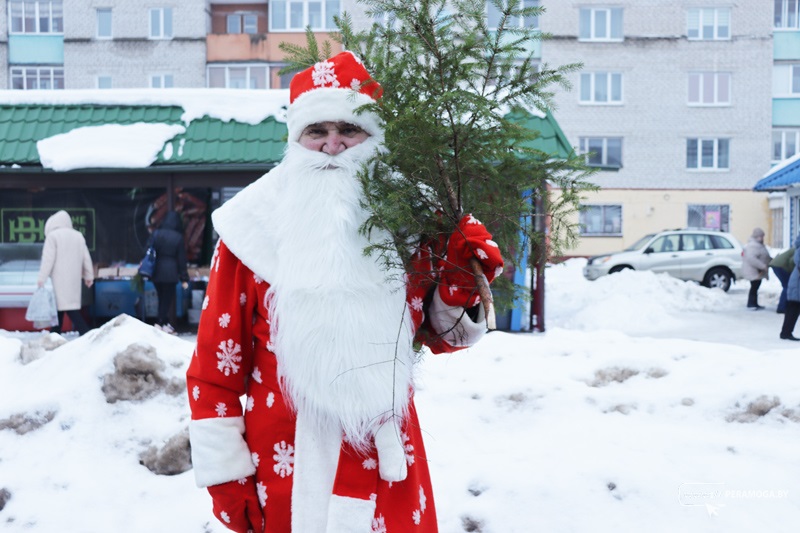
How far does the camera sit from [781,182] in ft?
48.0

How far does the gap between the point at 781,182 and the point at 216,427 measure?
49.7 ft

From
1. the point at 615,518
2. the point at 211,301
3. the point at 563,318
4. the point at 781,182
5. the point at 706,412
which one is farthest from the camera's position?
the point at 781,182

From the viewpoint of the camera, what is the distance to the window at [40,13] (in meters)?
32.4

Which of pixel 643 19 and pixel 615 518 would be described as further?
pixel 643 19

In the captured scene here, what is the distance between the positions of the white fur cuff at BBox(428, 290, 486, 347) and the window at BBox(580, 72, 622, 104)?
30.8 m

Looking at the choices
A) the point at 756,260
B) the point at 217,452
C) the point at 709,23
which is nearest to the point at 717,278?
the point at 756,260

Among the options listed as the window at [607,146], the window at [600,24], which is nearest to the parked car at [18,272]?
the window at [607,146]

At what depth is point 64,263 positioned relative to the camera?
30.3ft

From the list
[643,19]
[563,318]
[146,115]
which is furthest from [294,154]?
[643,19]

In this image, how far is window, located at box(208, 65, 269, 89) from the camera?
30984 mm

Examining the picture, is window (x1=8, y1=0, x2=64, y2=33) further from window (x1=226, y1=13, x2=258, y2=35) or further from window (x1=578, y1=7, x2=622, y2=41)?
window (x1=578, y1=7, x2=622, y2=41)

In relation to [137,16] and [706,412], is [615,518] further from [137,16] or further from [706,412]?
[137,16]

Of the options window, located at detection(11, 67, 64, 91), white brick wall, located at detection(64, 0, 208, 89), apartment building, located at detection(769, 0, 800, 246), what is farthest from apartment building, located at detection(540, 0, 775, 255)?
window, located at detection(11, 67, 64, 91)

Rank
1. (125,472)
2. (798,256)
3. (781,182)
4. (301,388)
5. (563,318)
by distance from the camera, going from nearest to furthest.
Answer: (301,388) < (125,472) < (798,256) < (563,318) < (781,182)
